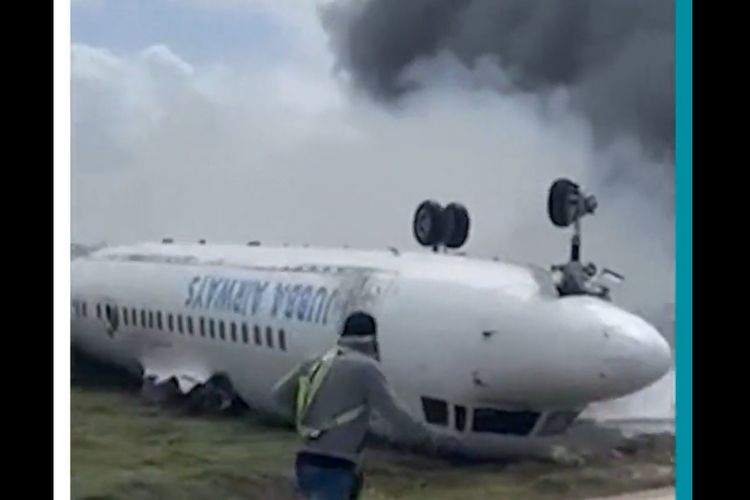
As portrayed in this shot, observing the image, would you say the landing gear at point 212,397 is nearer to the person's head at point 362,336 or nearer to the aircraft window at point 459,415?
the person's head at point 362,336

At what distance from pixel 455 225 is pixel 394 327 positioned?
0.18 metres

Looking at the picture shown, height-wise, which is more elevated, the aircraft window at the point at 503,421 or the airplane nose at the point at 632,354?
the airplane nose at the point at 632,354

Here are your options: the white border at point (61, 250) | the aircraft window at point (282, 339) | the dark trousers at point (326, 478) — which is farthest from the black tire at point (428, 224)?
the white border at point (61, 250)

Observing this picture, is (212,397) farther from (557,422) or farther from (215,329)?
(557,422)

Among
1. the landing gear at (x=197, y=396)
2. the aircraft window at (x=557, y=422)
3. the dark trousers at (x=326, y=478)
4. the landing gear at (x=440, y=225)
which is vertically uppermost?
the landing gear at (x=440, y=225)

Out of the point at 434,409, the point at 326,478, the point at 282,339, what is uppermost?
the point at 282,339

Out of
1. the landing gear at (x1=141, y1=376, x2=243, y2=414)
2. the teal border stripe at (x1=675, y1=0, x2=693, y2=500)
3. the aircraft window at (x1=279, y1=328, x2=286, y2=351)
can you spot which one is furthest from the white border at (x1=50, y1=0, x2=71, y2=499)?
the teal border stripe at (x1=675, y1=0, x2=693, y2=500)

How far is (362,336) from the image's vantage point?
83.2 inches

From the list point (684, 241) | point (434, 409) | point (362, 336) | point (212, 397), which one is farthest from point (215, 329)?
point (684, 241)

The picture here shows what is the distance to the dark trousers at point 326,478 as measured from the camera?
2.11 m

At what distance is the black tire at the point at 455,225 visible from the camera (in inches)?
84.6

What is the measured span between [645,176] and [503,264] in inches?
11.1

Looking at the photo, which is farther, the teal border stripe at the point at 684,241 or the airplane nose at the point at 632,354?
the teal border stripe at the point at 684,241

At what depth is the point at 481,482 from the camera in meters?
2.16
